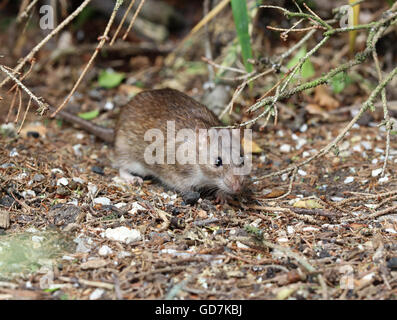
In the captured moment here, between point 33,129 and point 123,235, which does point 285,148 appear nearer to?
point 123,235

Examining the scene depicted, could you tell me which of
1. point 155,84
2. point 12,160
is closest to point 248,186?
point 12,160

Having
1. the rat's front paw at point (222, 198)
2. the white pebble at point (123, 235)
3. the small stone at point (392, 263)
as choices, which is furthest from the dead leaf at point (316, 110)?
the white pebble at point (123, 235)

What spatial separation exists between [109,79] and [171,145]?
7.19 ft

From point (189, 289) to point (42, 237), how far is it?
1.15 meters

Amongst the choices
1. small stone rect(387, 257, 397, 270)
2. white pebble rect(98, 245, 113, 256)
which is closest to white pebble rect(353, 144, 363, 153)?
small stone rect(387, 257, 397, 270)

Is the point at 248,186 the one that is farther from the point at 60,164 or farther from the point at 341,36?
the point at 341,36

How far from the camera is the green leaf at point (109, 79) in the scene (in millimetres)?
6352

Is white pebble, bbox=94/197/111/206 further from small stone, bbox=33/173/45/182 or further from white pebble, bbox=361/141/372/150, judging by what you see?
white pebble, bbox=361/141/372/150

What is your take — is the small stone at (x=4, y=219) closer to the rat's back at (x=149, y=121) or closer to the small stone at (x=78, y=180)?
the small stone at (x=78, y=180)

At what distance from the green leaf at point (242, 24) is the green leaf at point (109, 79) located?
2278 mm

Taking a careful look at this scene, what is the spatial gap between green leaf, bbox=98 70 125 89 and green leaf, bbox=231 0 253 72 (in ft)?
7.48

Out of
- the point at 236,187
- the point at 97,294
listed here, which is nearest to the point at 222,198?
the point at 236,187

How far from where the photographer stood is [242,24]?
15.0ft

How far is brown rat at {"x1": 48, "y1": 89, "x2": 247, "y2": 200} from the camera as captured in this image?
4.25 meters
